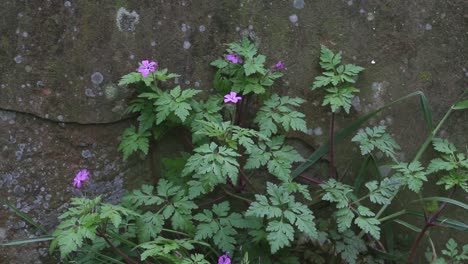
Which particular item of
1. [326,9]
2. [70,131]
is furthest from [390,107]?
[70,131]

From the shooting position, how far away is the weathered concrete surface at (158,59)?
294cm

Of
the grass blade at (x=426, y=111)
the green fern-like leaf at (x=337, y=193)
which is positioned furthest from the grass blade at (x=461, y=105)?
the green fern-like leaf at (x=337, y=193)

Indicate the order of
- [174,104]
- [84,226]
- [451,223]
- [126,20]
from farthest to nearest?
[126,20]
[451,223]
[174,104]
[84,226]

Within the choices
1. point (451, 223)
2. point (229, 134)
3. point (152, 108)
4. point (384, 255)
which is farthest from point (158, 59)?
point (451, 223)

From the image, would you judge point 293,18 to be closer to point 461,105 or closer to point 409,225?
point 461,105

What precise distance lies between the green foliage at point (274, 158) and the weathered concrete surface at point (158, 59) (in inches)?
14.8

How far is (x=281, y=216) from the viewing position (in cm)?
256

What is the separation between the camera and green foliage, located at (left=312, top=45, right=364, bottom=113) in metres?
2.88

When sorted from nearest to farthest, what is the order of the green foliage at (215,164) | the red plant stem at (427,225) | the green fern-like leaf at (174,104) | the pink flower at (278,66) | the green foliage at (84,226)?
the green foliage at (84,226) → the green foliage at (215,164) → the green fern-like leaf at (174,104) → the red plant stem at (427,225) → the pink flower at (278,66)

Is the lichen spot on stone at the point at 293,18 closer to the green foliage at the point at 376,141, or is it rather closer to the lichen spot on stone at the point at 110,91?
the green foliage at the point at 376,141

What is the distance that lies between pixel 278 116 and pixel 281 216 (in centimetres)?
48

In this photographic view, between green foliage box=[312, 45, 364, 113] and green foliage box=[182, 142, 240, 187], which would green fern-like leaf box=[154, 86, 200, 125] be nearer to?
green foliage box=[182, 142, 240, 187]

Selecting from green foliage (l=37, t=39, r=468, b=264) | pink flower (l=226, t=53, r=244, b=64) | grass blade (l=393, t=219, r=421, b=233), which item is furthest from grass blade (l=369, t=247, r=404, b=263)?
pink flower (l=226, t=53, r=244, b=64)

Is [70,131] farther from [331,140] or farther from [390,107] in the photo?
[390,107]
